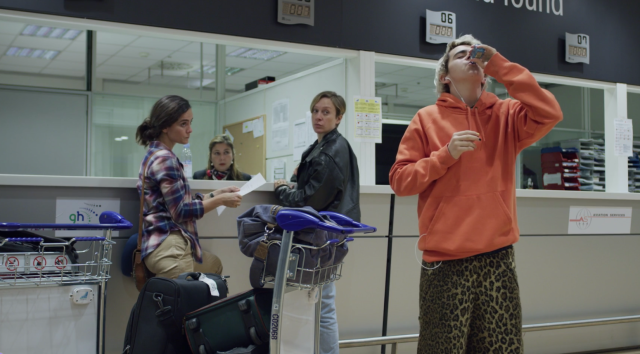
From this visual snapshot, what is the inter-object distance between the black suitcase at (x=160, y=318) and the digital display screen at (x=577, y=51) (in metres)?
3.46

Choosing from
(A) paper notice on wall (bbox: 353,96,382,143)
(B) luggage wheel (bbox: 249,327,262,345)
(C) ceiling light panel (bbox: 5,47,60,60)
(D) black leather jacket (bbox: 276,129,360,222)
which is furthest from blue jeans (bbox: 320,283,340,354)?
(C) ceiling light panel (bbox: 5,47,60,60)

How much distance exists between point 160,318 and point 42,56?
767 centimetres

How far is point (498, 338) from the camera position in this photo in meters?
1.82

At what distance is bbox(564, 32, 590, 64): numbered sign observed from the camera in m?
4.25

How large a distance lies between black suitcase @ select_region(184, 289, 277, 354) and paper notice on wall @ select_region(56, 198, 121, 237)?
90cm

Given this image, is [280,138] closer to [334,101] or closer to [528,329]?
[334,101]

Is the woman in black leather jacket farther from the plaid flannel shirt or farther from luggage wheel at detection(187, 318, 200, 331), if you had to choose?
luggage wheel at detection(187, 318, 200, 331)

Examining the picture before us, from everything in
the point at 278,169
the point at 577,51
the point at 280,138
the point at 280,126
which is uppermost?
the point at 577,51

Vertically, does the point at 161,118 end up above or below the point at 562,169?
above

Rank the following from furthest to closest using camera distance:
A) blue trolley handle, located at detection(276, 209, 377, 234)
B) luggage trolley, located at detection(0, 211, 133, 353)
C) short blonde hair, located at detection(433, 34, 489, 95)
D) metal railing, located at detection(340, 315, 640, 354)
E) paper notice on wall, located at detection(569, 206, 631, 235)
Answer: paper notice on wall, located at detection(569, 206, 631, 235) < metal railing, located at detection(340, 315, 640, 354) < short blonde hair, located at detection(433, 34, 489, 95) < luggage trolley, located at detection(0, 211, 133, 353) < blue trolley handle, located at detection(276, 209, 377, 234)

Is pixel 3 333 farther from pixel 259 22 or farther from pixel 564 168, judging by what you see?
pixel 564 168

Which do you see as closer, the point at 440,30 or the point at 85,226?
the point at 85,226

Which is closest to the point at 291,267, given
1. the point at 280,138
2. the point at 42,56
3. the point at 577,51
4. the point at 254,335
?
the point at 254,335

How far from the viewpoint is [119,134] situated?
685 centimetres
